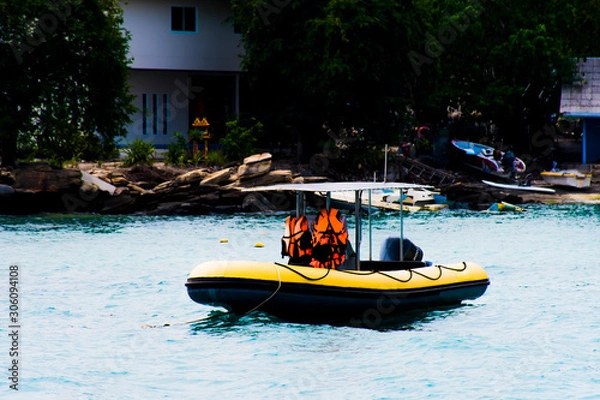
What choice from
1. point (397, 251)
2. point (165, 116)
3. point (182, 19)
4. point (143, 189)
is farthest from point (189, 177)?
point (397, 251)

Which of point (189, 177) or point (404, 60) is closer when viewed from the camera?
point (189, 177)

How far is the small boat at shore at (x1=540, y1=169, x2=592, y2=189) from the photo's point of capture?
39594mm

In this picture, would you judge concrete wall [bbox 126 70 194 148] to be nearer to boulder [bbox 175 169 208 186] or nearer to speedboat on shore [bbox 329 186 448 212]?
boulder [bbox 175 169 208 186]

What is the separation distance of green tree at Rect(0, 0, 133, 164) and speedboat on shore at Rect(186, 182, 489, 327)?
18286mm

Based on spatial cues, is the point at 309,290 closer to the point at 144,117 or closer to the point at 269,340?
the point at 269,340

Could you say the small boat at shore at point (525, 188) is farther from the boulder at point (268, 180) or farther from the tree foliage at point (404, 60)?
the boulder at point (268, 180)

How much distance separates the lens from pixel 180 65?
39750 millimetres

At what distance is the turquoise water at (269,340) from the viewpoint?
14242mm

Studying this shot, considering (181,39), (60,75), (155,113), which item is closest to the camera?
(60,75)

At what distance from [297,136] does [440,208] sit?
21.2 ft

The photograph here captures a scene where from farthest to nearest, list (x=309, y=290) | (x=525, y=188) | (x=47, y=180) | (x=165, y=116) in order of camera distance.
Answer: (x=165, y=116)
(x=525, y=188)
(x=47, y=180)
(x=309, y=290)

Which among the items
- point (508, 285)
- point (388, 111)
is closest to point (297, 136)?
point (388, 111)

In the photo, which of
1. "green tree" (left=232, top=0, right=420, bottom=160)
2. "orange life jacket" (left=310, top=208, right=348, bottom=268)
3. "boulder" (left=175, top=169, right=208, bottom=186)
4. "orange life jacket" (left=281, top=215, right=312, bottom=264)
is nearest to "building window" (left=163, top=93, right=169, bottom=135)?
"green tree" (left=232, top=0, right=420, bottom=160)

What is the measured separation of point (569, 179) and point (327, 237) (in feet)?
83.3
